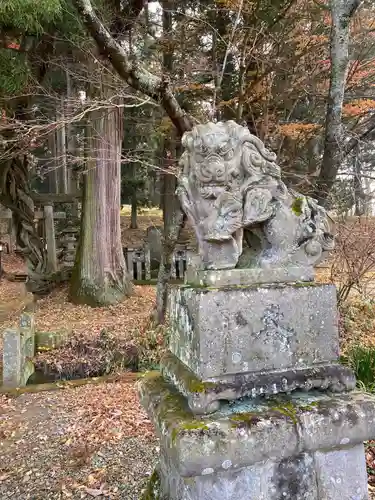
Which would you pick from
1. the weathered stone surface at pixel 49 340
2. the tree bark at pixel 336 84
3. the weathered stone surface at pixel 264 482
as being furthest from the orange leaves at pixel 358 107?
the weathered stone surface at pixel 264 482

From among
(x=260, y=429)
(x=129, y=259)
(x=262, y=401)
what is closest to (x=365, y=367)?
(x=262, y=401)

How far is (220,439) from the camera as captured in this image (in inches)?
58.6

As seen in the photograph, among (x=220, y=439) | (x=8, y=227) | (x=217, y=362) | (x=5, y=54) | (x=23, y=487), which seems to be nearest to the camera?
(x=220, y=439)

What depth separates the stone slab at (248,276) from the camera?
172 cm

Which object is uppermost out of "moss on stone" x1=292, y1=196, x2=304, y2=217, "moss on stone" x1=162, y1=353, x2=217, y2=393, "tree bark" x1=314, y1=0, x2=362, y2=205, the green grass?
"tree bark" x1=314, y1=0, x2=362, y2=205

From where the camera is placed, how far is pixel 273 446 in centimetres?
154

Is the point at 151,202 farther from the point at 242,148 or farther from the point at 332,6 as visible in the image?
the point at 242,148

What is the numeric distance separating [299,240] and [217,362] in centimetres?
67

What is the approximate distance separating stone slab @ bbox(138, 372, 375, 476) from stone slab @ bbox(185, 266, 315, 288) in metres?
0.49

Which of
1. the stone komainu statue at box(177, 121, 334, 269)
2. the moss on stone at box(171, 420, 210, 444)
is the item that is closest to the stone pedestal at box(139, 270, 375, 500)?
the moss on stone at box(171, 420, 210, 444)

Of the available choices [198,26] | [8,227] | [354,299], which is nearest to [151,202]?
[8,227]

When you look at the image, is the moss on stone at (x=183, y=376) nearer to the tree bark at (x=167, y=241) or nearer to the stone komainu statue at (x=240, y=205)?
the stone komainu statue at (x=240, y=205)

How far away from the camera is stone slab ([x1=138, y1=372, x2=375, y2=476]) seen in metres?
1.48

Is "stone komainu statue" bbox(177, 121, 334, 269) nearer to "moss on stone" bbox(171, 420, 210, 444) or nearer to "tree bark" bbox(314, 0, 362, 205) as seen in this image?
"moss on stone" bbox(171, 420, 210, 444)
